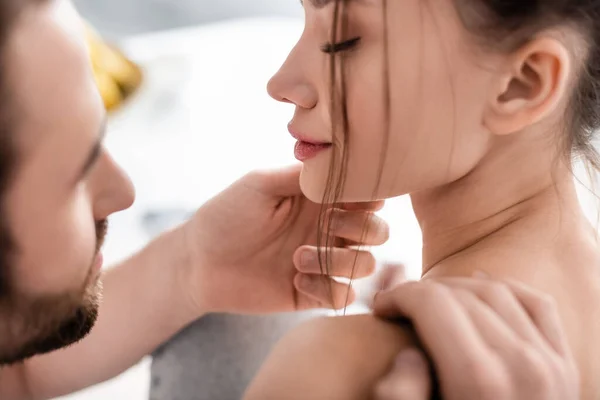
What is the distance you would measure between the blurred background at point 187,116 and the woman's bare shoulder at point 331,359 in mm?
474

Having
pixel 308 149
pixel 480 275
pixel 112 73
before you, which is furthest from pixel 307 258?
pixel 112 73

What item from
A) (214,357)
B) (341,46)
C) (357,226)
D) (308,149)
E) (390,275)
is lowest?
(214,357)

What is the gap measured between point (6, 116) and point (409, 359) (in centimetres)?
31

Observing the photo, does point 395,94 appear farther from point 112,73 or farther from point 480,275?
point 112,73

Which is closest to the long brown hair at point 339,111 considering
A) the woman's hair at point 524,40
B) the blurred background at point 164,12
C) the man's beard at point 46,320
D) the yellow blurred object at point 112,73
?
the woman's hair at point 524,40

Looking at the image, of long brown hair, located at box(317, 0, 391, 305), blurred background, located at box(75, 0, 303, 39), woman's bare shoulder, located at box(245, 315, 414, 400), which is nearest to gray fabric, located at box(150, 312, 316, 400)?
long brown hair, located at box(317, 0, 391, 305)

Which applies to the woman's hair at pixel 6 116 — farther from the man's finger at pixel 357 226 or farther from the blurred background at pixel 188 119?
the blurred background at pixel 188 119

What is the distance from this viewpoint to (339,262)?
0.77 meters

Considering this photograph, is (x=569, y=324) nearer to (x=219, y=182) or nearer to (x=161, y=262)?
(x=161, y=262)

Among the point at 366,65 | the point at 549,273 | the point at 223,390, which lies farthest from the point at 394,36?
the point at 223,390

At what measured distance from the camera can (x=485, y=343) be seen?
42 cm

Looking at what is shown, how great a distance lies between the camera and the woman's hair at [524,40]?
1.68 ft

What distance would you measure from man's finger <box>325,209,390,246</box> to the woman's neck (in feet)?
0.49

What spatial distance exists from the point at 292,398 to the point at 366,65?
287 mm
